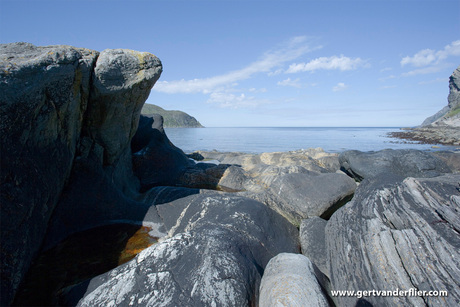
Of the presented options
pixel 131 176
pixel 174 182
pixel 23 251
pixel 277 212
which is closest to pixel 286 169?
pixel 277 212

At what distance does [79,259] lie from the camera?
481 centimetres

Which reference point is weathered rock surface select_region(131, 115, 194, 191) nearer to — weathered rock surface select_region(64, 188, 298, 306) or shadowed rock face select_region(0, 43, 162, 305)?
shadowed rock face select_region(0, 43, 162, 305)

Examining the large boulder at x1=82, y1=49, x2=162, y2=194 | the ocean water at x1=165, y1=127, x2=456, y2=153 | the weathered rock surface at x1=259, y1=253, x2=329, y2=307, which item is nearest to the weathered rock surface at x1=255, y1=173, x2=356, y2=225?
the weathered rock surface at x1=259, y1=253, x2=329, y2=307

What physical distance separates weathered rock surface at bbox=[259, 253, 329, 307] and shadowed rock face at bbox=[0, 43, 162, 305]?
3.58 m

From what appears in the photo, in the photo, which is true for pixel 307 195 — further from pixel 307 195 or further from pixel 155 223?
pixel 155 223

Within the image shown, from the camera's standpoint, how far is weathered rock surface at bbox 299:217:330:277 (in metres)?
5.01

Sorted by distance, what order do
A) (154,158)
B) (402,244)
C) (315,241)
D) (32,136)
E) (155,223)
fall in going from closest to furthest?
1. (402,244)
2. (32,136)
3. (315,241)
4. (155,223)
5. (154,158)

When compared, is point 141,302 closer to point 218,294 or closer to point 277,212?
point 218,294

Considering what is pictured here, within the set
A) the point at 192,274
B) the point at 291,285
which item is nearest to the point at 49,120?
the point at 192,274

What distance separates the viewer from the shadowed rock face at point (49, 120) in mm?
3674

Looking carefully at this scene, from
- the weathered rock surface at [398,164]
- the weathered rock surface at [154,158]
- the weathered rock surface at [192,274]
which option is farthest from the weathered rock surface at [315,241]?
the weathered rock surface at [154,158]

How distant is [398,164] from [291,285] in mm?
8491

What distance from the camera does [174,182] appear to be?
1051cm

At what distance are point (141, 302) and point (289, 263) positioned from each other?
210 cm
